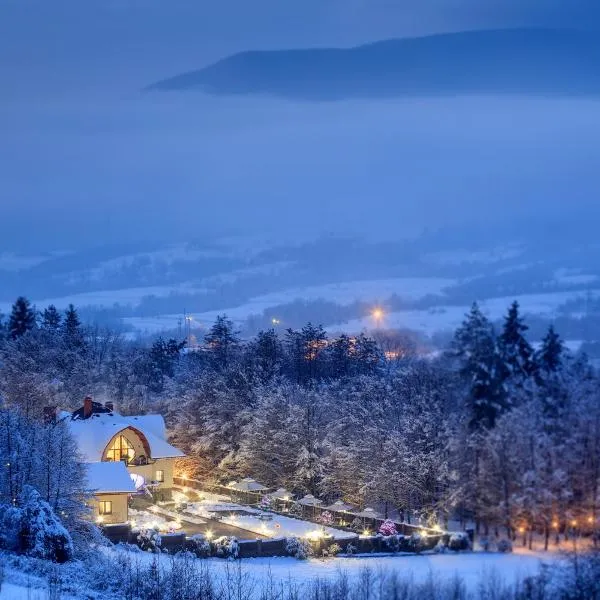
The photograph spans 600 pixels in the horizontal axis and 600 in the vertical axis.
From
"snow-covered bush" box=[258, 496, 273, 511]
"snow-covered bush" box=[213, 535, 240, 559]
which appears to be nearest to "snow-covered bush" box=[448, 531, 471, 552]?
"snow-covered bush" box=[213, 535, 240, 559]

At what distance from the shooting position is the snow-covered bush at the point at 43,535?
22031 mm

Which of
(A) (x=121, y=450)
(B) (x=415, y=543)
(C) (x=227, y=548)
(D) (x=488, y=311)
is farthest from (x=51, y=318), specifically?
(D) (x=488, y=311)

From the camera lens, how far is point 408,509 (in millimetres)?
24344

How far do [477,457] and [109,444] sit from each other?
98.5ft

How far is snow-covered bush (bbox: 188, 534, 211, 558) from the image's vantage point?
26.2 meters

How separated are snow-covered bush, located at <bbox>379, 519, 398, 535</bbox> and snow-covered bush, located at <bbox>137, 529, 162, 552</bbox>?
660 cm

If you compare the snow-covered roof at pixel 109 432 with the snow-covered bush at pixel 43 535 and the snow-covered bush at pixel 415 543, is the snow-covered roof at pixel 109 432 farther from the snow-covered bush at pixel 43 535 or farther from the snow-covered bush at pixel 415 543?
the snow-covered bush at pixel 415 543

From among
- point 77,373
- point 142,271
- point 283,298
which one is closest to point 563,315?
point 283,298

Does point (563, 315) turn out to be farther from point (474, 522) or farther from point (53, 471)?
point (53, 471)

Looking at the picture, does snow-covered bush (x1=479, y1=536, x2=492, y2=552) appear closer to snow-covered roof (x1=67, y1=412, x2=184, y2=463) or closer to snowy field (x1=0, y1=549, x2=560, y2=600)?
snowy field (x1=0, y1=549, x2=560, y2=600)

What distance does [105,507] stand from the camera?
32625mm

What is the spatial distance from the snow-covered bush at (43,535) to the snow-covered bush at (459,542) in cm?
1220

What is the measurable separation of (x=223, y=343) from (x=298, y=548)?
24914mm

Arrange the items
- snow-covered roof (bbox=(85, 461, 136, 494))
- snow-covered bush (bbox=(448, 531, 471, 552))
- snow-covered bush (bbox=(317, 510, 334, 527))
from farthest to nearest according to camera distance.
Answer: snow-covered roof (bbox=(85, 461, 136, 494)) < snow-covered bush (bbox=(317, 510, 334, 527)) < snow-covered bush (bbox=(448, 531, 471, 552))
